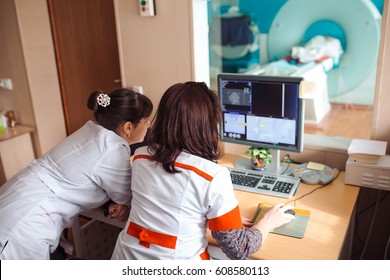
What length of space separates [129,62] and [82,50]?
3.26 feet

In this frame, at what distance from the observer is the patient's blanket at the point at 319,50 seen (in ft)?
13.3

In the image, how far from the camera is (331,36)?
4070 millimetres

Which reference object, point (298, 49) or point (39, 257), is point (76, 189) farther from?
point (298, 49)

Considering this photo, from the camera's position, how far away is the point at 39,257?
1.47 metres

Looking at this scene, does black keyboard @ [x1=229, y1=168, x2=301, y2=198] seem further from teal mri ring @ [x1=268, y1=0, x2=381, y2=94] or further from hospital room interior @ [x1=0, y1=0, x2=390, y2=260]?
teal mri ring @ [x1=268, y1=0, x2=381, y2=94]

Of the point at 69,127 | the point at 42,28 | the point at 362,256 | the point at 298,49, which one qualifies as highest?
the point at 42,28

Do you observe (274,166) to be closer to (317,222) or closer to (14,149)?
(317,222)

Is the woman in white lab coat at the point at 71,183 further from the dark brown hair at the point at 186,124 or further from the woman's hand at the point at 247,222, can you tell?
the woman's hand at the point at 247,222

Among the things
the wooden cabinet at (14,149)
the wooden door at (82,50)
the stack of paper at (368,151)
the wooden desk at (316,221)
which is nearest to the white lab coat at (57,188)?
the wooden desk at (316,221)

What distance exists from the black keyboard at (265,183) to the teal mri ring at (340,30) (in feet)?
8.67

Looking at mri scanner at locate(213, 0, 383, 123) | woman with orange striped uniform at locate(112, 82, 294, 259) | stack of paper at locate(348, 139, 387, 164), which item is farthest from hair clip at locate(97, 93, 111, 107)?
mri scanner at locate(213, 0, 383, 123)

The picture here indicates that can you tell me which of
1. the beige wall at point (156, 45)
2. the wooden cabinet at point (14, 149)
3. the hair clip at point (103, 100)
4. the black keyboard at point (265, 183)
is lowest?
the wooden cabinet at point (14, 149)
